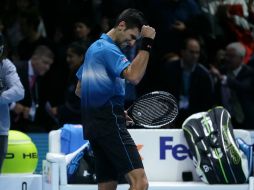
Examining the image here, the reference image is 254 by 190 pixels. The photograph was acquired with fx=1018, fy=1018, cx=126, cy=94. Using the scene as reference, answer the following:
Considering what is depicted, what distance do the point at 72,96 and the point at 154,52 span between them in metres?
2.20

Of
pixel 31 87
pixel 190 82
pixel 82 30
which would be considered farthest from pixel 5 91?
pixel 82 30

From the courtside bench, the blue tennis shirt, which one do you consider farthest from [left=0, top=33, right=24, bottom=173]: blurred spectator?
the blue tennis shirt

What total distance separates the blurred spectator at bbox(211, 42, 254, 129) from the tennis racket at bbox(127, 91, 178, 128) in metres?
4.43

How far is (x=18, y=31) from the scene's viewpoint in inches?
519

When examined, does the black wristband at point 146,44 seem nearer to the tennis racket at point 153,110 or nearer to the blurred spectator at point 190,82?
the tennis racket at point 153,110

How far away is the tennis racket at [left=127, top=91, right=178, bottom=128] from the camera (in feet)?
25.9

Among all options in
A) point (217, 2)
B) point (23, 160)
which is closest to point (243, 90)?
point (217, 2)

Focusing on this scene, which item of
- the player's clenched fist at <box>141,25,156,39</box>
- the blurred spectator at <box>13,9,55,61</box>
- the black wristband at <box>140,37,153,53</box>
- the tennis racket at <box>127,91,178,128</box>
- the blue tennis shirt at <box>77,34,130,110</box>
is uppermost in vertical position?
the blurred spectator at <box>13,9,55,61</box>

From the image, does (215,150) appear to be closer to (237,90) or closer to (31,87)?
(237,90)

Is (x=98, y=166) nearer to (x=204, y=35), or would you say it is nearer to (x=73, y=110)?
(x=73, y=110)

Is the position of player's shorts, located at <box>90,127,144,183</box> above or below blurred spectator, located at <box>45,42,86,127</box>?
below

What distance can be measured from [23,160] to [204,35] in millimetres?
4510

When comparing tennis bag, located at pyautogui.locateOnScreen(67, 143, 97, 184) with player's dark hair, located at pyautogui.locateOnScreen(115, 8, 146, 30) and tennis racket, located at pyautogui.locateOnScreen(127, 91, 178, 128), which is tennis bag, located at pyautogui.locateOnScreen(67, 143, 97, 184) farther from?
player's dark hair, located at pyautogui.locateOnScreen(115, 8, 146, 30)

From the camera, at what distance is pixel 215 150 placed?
9.40 metres
